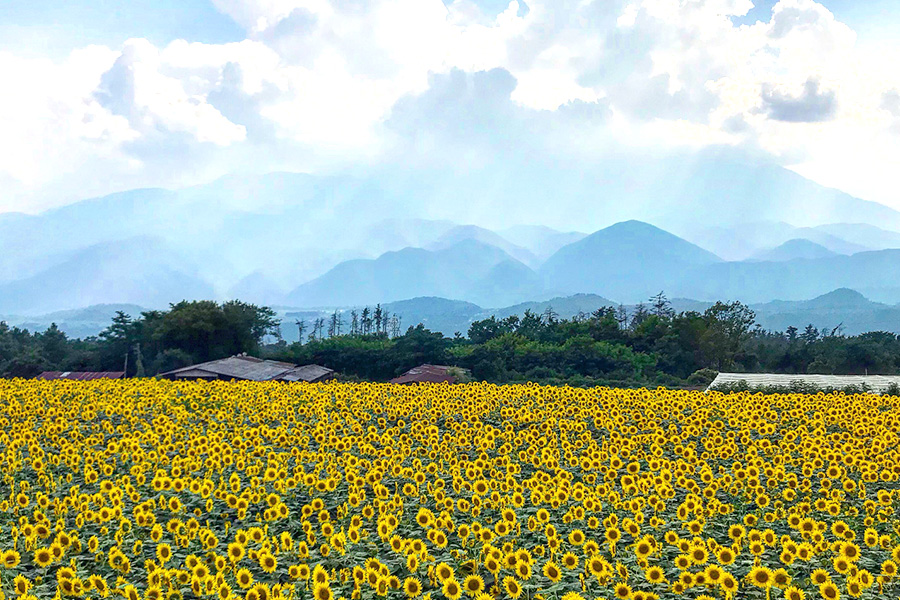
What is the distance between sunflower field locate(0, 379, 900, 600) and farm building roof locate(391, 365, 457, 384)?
959 inches

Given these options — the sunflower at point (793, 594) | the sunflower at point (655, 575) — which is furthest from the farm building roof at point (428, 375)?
the sunflower at point (793, 594)

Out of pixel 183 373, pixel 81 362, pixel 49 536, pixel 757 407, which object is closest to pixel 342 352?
pixel 183 373

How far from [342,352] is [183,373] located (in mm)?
11657

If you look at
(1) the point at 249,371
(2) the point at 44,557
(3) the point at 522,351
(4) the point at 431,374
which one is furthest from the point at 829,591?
(1) the point at 249,371

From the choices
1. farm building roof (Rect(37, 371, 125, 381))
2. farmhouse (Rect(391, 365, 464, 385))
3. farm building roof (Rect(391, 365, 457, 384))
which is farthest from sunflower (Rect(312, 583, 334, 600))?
farm building roof (Rect(37, 371, 125, 381))

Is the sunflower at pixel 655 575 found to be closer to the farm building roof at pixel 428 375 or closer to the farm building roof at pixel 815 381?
the farm building roof at pixel 815 381

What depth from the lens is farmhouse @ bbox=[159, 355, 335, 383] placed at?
4644 centimetres

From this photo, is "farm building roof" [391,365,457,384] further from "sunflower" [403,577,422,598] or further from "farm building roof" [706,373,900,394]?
"sunflower" [403,577,422,598]

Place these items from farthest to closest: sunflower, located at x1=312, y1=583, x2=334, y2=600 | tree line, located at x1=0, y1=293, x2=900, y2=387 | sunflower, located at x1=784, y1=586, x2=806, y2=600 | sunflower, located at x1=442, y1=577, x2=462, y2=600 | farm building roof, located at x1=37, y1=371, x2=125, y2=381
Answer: farm building roof, located at x1=37, y1=371, x2=125, y2=381 < tree line, located at x1=0, y1=293, x2=900, y2=387 < sunflower, located at x1=442, y1=577, x2=462, y2=600 < sunflower, located at x1=312, y1=583, x2=334, y2=600 < sunflower, located at x1=784, y1=586, x2=806, y2=600

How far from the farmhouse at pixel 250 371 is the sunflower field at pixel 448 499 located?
28.6 meters

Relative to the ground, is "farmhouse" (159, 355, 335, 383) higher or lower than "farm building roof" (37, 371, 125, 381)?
higher

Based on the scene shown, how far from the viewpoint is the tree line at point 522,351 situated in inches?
1815

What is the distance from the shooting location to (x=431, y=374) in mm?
44875

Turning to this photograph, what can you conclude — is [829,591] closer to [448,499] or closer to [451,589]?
[451,589]
